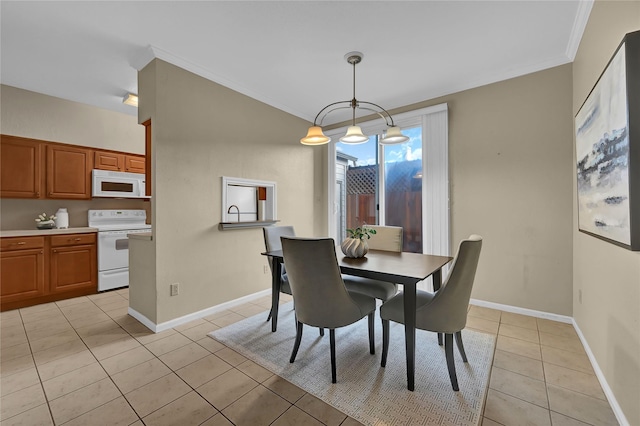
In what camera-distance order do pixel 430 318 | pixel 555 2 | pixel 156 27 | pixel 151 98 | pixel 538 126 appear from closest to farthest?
pixel 430 318 → pixel 555 2 → pixel 156 27 → pixel 151 98 → pixel 538 126

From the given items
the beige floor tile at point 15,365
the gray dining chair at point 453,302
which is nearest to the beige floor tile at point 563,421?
the gray dining chair at point 453,302

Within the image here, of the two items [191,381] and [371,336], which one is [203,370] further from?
[371,336]

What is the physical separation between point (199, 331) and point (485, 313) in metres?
2.94

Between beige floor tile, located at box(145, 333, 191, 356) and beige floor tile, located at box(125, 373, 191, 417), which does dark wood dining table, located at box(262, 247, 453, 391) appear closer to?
beige floor tile, located at box(145, 333, 191, 356)

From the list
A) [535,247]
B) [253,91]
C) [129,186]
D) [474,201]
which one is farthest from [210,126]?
[535,247]

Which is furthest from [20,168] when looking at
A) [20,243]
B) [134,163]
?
[134,163]

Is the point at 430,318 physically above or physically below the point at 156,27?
below

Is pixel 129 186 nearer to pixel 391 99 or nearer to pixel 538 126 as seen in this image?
pixel 391 99

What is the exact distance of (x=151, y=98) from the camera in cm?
258

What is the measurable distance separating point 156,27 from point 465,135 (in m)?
3.29

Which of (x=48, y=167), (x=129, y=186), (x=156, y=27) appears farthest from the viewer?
(x=129, y=186)

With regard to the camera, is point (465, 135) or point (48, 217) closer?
point (465, 135)

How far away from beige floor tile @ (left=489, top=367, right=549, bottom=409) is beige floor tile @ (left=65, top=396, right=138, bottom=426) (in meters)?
2.14

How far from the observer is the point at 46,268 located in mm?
3303
